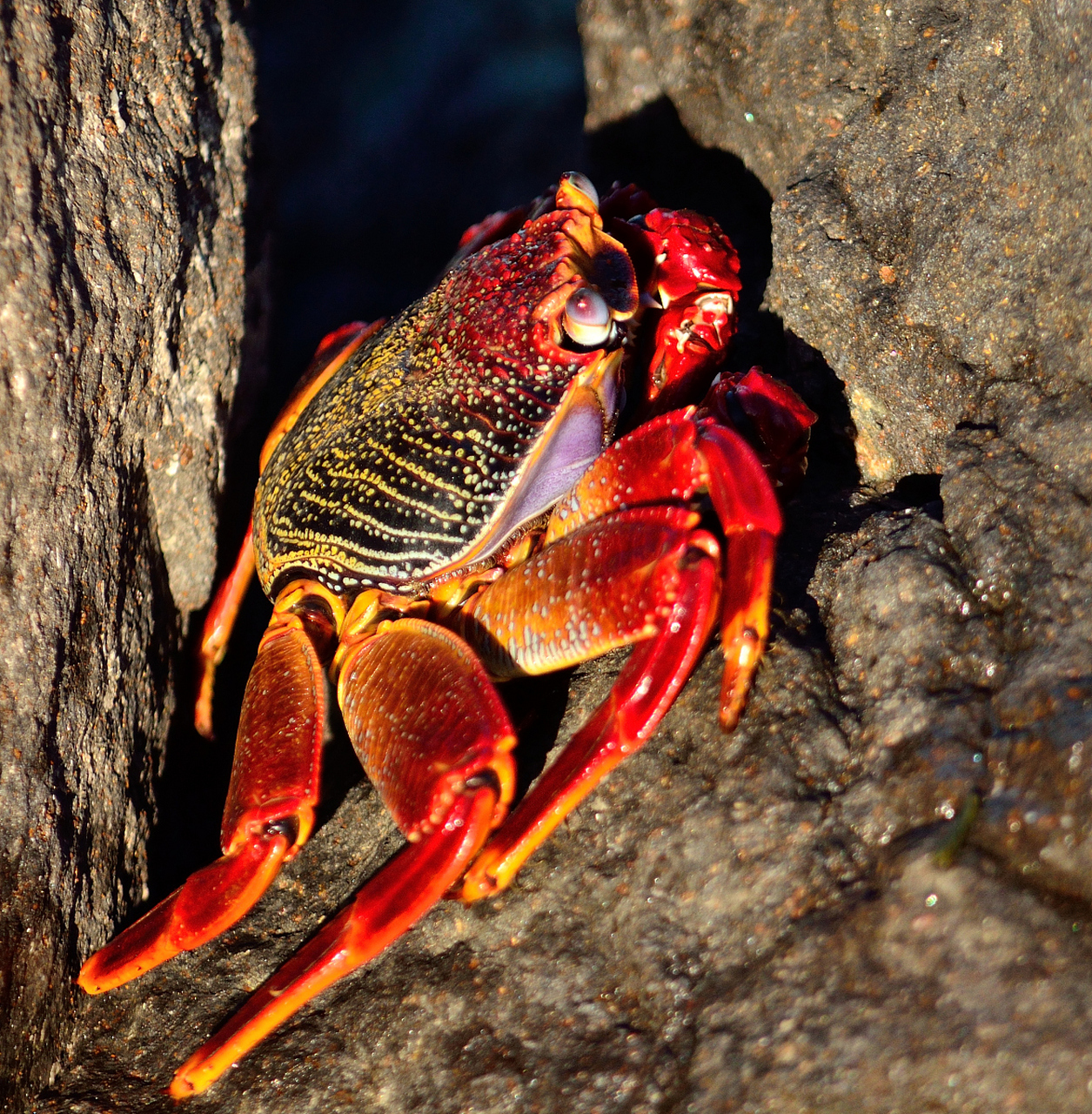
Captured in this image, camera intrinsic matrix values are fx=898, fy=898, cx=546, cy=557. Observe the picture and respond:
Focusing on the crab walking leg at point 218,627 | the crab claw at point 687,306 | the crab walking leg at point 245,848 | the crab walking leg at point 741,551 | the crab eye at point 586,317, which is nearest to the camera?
the crab walking leg at point 741,551

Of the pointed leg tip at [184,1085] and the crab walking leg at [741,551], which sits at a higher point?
the crab walking leg at [741,551]

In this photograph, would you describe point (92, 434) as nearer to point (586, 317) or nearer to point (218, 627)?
point (218, 627)

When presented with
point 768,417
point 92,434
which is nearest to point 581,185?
point 768,417

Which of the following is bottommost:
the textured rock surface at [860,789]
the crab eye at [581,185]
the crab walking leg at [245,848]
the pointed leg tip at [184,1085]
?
the pointed leg tip at [184,1085]

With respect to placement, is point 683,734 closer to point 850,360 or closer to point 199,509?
point 850,360

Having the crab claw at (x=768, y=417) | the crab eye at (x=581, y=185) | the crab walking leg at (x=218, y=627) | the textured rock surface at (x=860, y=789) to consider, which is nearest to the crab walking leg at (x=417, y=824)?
the textured rock surface at (x=860, y=789)

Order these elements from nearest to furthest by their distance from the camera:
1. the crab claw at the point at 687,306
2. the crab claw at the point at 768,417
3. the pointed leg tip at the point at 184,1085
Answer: the pointed leg tip at the point at 184,1085, the crab claw at the point at 768,417, the crab claw at the point at 687,306

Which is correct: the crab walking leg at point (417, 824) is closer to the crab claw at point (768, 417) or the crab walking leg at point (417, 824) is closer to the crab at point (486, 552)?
the crab at point (486, 552)
